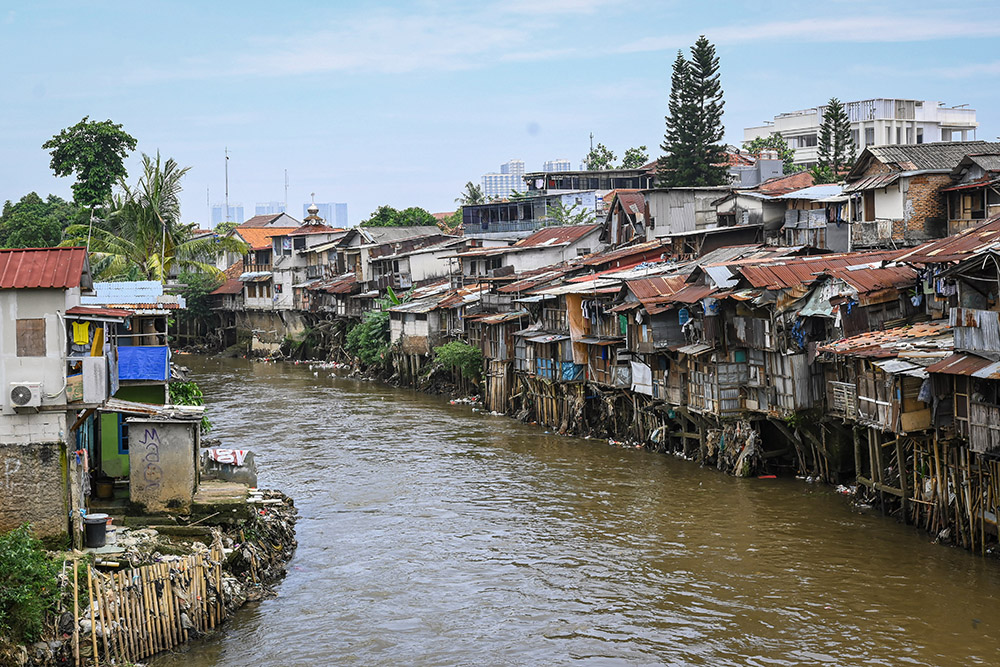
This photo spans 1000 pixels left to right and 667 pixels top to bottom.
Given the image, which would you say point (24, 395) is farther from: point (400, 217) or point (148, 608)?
point (400, 217)

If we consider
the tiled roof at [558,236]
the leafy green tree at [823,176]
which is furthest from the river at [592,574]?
the leafy green tree at [823,176]

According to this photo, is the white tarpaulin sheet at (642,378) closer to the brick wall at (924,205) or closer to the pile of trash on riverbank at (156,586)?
the brick wall at (924,205)

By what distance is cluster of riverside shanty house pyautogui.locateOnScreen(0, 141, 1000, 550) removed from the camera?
23188 mm

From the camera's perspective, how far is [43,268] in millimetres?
19359

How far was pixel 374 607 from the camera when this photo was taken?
72.3 ft

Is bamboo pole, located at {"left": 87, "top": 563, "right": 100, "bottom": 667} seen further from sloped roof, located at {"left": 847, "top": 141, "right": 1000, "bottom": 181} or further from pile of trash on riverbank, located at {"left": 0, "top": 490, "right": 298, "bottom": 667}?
sloped roof, located at {"left": 847, "top": 141, "right": 1000, "bottom": 181}

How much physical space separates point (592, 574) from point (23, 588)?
40.2ft

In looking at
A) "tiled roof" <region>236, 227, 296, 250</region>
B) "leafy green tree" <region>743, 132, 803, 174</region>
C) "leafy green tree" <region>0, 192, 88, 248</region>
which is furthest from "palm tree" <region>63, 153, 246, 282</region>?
"leafy green tree" <region>743, 132, 803, 174</region>

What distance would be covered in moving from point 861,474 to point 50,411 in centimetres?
2025

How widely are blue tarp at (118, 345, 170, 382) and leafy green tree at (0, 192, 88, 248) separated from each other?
2667 cm

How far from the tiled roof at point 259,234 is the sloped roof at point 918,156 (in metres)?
55.6

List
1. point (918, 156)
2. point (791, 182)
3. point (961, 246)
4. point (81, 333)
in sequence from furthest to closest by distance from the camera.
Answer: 1. point (791, 182)
2. point (918, 156)
3. point (961, 246)
4. point (81, 333)

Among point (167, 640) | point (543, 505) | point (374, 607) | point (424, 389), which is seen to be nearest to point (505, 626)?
point (374, 607)

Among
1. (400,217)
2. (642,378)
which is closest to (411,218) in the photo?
(400,217)
